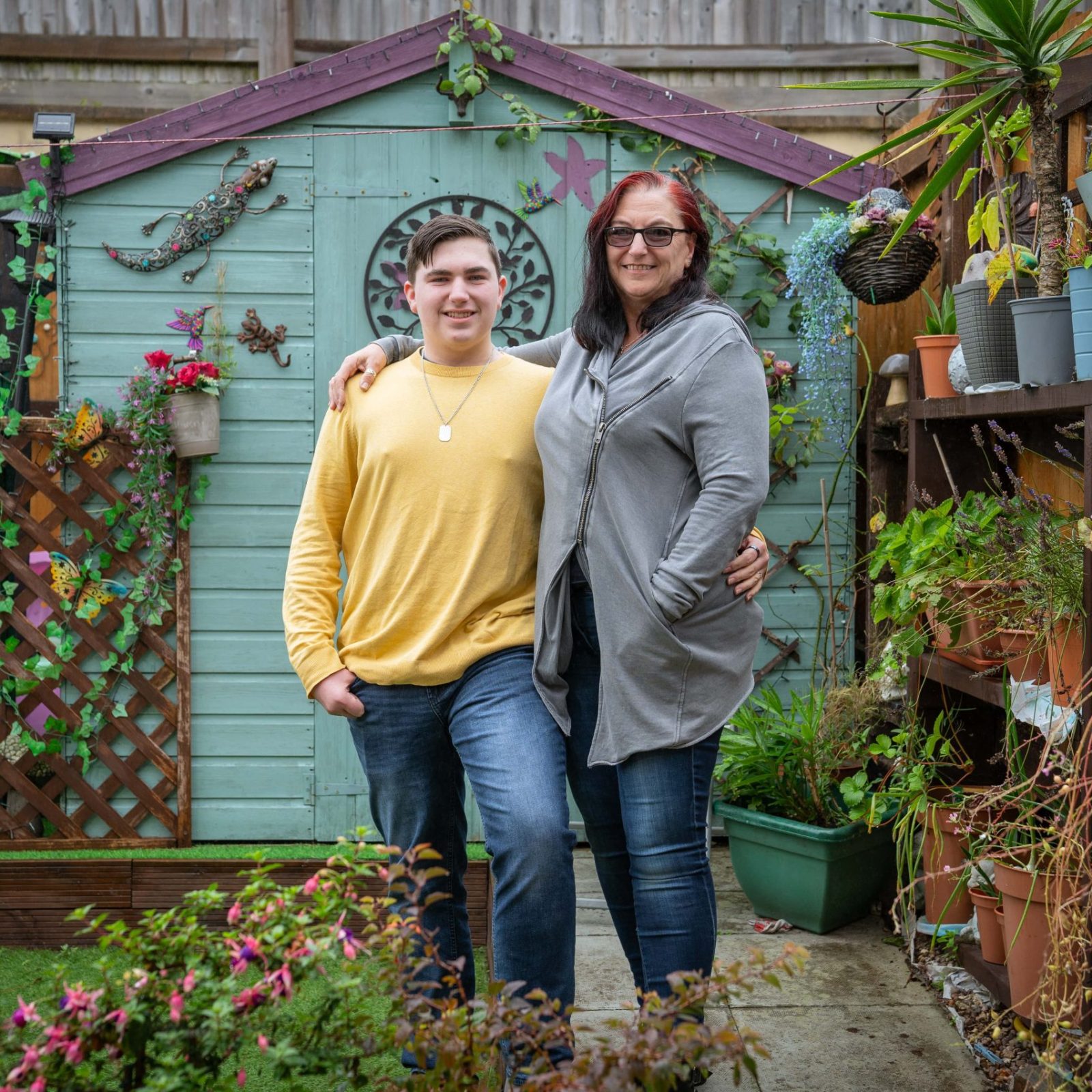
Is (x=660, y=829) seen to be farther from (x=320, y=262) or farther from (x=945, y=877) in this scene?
(x=320, y=262)

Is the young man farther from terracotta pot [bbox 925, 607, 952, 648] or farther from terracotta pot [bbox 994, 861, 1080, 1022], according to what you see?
terracotta pot [bbox 925, 607, 952, 648]

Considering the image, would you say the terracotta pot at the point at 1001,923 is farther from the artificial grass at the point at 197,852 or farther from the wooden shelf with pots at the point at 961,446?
the artificial grass at the point at 197,852

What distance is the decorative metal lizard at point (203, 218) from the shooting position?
3.95m

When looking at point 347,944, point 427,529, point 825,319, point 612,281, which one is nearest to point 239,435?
point 825,319

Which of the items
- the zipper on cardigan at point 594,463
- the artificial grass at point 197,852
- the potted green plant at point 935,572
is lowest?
the artificial grass at point 197,852

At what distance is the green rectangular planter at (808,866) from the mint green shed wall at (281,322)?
0.93 metres

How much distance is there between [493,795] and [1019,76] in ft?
5.94

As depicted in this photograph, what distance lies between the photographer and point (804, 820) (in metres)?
3.32

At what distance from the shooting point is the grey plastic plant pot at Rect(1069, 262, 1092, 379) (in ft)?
7.10

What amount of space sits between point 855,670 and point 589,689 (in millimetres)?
2380

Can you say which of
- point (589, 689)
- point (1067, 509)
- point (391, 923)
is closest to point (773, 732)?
point (1067, 509)

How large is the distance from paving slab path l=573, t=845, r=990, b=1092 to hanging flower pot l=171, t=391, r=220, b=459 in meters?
1.98

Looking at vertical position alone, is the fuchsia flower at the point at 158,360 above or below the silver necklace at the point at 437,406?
above

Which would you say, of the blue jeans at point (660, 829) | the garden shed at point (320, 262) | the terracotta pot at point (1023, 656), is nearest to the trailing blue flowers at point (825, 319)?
the garden shed at point (320, 262)
